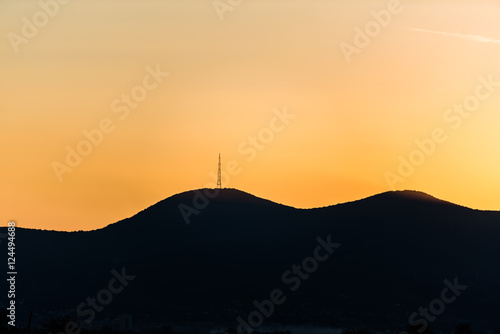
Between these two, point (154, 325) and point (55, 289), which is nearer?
point (154, 325)

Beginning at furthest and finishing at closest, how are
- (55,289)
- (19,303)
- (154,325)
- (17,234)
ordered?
(17,234) < (55,289) < (19,303) < (154,325)

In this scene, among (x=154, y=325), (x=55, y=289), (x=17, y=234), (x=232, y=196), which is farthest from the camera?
(x=232, y=196)

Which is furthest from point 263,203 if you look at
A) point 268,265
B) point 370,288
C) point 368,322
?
point 368,322

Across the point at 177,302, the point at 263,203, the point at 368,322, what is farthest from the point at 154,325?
the point at 263,203

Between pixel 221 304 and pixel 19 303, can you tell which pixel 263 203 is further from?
pixel 19 303

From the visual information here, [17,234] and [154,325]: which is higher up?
[17,234]

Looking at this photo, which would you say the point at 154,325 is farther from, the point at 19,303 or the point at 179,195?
the point at 179,195
